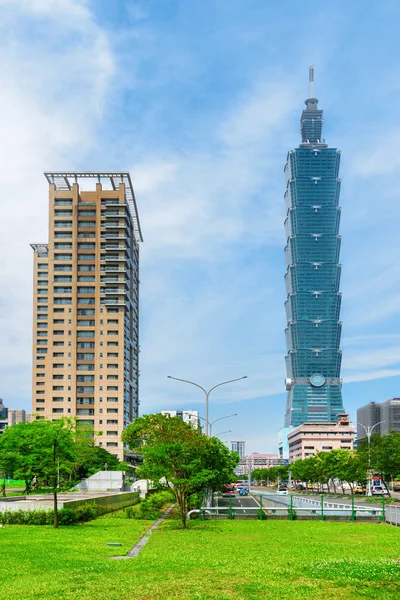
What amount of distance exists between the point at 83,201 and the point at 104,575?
139283 millimetres

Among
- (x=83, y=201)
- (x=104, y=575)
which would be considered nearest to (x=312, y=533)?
(x=104, y=575)

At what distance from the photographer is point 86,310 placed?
495 ft

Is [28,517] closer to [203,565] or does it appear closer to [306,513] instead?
[306,513]

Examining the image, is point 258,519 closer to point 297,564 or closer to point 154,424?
point 154,424

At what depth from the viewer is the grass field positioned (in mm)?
16969

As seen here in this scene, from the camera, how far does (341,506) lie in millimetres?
52812

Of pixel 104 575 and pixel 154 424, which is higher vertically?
pixel 154 424

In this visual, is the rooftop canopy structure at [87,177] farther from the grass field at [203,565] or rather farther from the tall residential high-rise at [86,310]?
the grass field at [203,565]

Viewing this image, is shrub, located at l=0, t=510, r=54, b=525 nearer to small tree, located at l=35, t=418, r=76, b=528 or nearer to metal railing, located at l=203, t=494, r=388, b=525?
small tree, located at l=35, t=418, r=76, b=528

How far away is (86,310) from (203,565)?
131 meters

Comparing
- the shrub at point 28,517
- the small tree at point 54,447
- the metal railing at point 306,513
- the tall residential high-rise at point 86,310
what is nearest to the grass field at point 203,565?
the shrub at point 28,517

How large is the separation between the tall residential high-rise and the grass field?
11019cm

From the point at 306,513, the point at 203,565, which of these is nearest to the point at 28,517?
the point at 306,513

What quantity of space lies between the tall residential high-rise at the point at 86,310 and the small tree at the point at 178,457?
90399 mm
